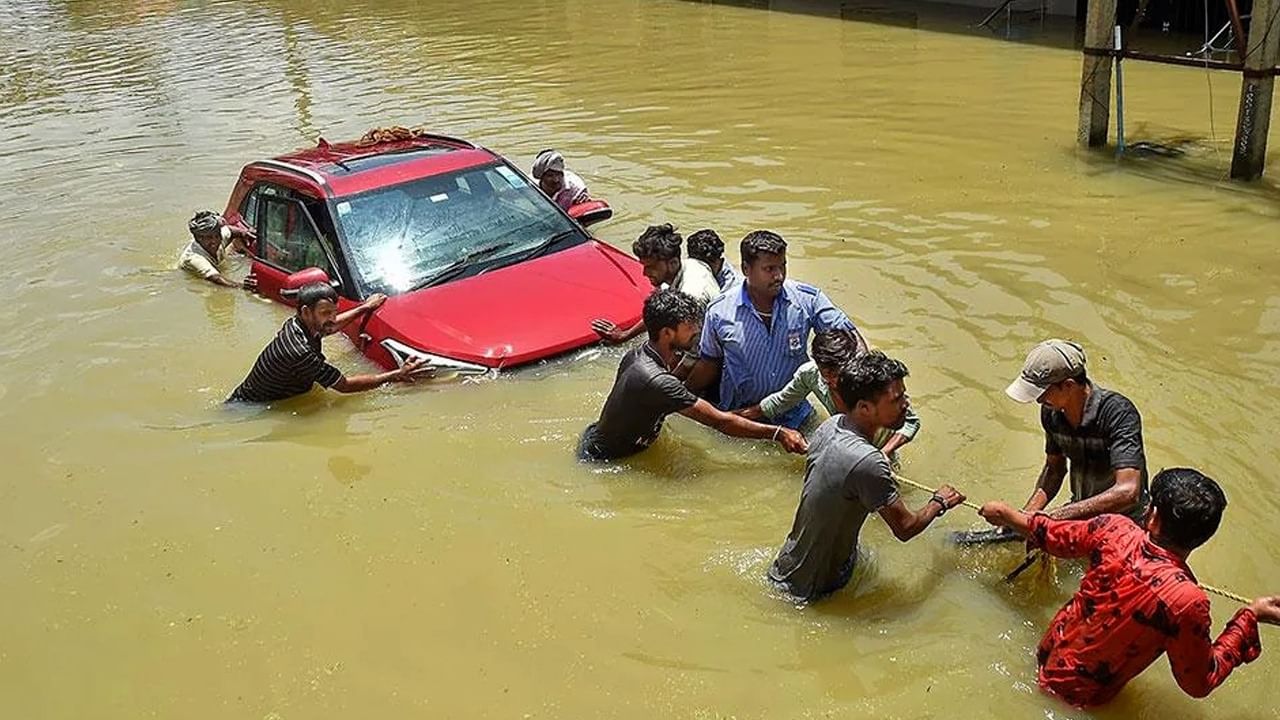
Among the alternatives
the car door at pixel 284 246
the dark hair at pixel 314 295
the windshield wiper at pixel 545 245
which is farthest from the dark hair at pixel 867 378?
the car door at pixel 284 246

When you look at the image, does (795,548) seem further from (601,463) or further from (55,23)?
(55,23)

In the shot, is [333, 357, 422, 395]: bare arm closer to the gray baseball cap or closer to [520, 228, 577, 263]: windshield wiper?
[520, 228, 577, 263]: windshield wiper

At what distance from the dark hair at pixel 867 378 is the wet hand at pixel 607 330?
98.3 inches

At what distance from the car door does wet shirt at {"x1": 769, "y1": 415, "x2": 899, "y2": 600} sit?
390 cm

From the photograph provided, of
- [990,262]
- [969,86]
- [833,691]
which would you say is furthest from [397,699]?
[969,86]

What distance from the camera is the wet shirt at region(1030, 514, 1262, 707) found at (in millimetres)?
3299

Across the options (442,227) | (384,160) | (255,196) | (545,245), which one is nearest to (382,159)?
(384,160)

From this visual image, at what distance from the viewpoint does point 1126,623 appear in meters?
3.43

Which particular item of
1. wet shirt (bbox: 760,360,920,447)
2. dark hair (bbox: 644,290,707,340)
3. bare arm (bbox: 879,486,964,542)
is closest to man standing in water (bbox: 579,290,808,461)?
dark hair (bbox: 644,290,707,340)

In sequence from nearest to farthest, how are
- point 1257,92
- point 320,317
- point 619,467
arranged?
point 619,467, point 320,317, point 1257,92

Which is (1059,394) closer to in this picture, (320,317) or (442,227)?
(320,317)

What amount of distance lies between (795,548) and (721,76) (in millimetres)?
13303

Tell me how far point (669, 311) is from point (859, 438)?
1349 mm

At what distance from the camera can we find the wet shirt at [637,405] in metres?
5.20
